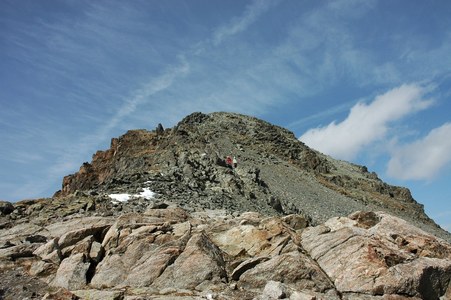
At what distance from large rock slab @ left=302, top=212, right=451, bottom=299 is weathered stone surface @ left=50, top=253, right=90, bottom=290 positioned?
30.8 feet

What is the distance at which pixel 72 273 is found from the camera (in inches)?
645

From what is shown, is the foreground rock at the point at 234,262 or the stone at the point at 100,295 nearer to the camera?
the stone at the point at 100,295

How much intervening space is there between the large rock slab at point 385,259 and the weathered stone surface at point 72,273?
9.40 meters

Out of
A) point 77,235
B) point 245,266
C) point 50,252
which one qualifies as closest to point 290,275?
point 245,266

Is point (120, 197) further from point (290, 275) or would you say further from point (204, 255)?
point (290, 275)

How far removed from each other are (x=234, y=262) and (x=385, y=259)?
19.0 ft

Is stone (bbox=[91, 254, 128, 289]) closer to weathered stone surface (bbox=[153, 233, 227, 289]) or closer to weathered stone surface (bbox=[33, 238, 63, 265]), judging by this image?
weathered stone surface (bbox=[153, 233, 227, 289])

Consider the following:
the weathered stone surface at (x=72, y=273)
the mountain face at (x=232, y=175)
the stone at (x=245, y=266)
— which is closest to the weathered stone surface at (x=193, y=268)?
the stone at (x=245, y=266)

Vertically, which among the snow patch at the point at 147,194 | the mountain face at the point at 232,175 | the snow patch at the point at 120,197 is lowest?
the snow patch at the point at 120,197

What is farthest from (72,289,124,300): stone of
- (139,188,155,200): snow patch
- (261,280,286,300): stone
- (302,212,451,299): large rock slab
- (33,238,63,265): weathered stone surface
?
(139,188,155,200): snow patch

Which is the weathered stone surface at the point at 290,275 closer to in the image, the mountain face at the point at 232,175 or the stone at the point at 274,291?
the stone at the point at 274,291

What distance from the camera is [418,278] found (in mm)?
14336

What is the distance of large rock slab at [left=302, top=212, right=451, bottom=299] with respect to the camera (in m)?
14.1

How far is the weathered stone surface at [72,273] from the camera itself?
1594 centimetres
